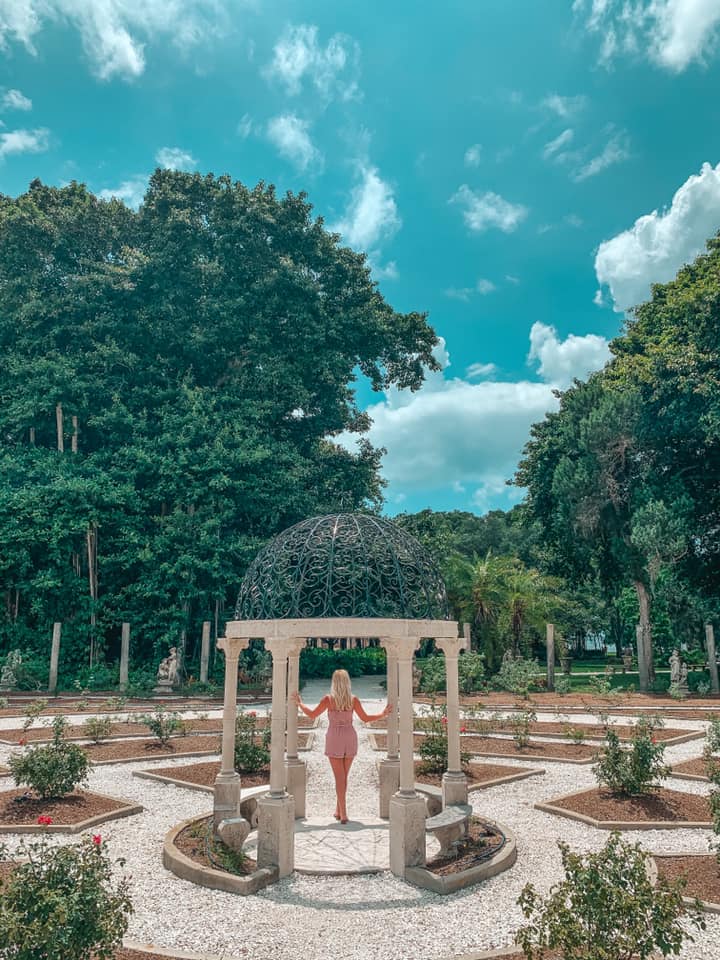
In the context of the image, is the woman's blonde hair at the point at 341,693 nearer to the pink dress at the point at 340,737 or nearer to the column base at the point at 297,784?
the pink dress at the point at 340,737

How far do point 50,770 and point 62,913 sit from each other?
6.93 metres

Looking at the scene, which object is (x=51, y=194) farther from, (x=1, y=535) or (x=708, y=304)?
(x=708, y=304)

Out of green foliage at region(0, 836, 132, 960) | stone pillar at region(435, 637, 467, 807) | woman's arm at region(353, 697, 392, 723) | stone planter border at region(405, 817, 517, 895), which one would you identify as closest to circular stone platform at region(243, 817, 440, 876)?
stone planter border at region(405, 817, 517, 895)

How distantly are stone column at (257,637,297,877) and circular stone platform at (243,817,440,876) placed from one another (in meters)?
0.40

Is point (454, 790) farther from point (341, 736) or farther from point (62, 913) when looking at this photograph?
point (62, 913)

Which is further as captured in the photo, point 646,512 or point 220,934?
point 646,512

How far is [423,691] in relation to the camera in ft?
92.2

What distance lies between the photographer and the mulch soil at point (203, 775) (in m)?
12.7

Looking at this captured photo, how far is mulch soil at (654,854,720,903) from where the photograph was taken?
7.22 metres

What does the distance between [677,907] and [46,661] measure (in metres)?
30.6

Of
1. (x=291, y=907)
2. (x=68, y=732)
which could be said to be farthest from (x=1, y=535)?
(x=291, y=907)

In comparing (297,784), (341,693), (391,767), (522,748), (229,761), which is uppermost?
(341,693)

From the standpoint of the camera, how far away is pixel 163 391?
1375 inches

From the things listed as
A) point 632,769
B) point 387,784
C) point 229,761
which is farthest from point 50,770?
point 632,769
